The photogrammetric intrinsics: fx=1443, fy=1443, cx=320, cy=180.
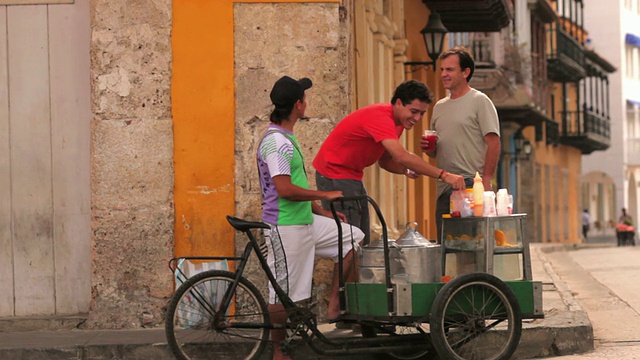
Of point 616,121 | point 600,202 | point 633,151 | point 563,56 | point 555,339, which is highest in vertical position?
point 563,56

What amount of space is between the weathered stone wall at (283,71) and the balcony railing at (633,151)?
2034 inches

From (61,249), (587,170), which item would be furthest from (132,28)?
(587,170)

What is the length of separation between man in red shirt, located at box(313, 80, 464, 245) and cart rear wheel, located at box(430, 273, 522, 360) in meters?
0.56

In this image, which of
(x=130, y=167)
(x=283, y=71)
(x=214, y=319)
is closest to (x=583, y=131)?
(x=283, y=71)

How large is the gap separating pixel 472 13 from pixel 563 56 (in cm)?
2860

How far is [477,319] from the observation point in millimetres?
7594

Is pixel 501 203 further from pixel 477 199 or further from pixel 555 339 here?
pixel 555 339

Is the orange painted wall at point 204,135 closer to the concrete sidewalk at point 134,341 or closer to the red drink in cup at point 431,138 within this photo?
the concrete sidewalk at point 134,341

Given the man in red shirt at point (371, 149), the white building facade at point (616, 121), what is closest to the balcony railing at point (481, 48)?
the man in red shirt at point (371, 149)

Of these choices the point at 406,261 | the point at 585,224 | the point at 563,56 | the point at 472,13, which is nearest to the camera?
the point at 406,261

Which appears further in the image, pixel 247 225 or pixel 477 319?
pixel 477 319

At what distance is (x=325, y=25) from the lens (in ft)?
30.9

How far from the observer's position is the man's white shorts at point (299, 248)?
7.59 metres

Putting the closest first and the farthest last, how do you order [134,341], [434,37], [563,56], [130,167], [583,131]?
[134,341] → [130,167] → [434,37] → [563,56] → [583,131]
